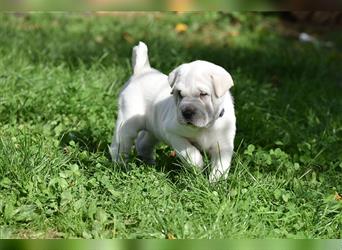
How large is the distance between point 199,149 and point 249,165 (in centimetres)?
54

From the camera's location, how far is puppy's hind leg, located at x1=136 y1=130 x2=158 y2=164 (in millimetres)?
5863

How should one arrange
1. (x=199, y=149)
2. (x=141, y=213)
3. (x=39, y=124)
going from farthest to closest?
(x=39, y=124), (x=199, y=149), (x=141, y=213)

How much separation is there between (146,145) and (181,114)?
3.95ft

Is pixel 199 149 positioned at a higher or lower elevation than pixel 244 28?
higher

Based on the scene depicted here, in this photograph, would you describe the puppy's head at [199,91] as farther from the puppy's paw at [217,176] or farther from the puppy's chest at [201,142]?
the puppy's paw at [217,176]

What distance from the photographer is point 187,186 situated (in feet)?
15.9

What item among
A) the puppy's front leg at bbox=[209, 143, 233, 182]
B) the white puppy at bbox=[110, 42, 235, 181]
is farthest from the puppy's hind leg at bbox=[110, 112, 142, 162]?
the puppy's front leg at bbox=[209, 143, 233, 182]

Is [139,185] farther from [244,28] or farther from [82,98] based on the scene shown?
[244,28]

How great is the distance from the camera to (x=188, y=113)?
4.74 m

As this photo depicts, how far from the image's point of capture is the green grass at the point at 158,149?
4473 mm

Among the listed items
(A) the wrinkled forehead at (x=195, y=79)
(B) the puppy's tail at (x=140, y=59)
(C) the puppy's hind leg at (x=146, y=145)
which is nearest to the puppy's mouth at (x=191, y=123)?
(A) the wrinkled forehead at (x=195, y=79)

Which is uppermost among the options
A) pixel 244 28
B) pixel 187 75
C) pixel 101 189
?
pixel 187 75

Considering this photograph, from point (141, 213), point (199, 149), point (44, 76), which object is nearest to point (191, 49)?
point (44, 76)

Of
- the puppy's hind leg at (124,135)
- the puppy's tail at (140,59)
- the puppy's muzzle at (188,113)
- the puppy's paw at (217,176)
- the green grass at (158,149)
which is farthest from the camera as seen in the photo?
the puppy's tail at (140,59)
